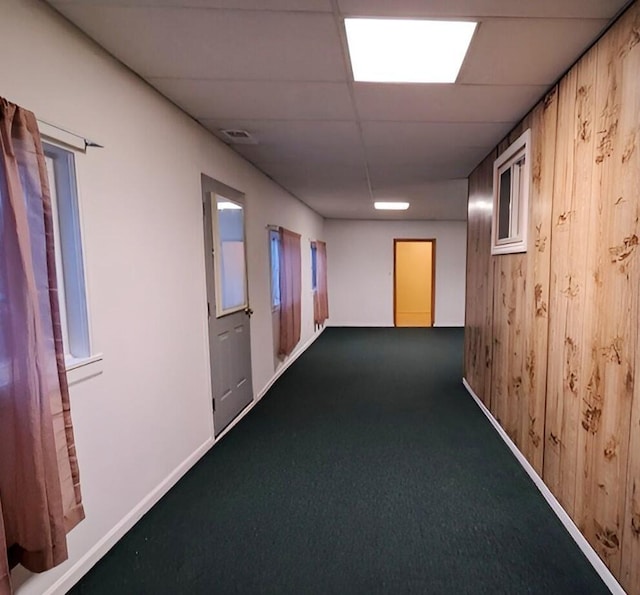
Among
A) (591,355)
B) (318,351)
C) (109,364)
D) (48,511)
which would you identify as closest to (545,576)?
(591,355)

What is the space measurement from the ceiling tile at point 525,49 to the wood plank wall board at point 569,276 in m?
0.10

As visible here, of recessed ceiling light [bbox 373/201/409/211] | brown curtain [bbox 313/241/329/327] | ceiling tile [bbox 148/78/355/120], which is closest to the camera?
ceiling tile [bbox 148/78/355/120]

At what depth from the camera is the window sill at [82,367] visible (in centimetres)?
153

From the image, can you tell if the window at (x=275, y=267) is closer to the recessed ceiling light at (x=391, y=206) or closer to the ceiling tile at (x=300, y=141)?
the ceiling tile at (x=300, y=141)

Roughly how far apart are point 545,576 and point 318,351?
4.44 metres

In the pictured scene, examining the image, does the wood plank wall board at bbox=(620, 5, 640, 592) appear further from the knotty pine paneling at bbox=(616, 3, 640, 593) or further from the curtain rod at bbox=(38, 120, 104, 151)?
the curtain rod at bbox=(38, 120, 104, 151)

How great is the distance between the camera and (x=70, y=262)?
62.8 inches

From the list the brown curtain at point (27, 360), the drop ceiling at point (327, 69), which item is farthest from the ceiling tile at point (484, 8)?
the brown curtain at point (27, 360)

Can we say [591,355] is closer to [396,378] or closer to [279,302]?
[396,378]

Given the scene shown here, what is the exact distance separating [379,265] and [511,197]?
16.7 ft

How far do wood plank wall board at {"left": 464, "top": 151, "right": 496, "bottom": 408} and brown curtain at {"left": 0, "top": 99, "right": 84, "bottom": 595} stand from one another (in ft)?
9.91

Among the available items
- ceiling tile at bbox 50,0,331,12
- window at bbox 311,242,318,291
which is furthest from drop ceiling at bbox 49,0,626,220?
window at bbox 311,242,318,291

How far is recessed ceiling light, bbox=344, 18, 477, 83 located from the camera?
155 cm

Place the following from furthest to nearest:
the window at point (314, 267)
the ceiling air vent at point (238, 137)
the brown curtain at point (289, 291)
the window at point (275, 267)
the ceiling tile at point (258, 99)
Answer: the window at point (314, 267)
the brown curtain at point (289, 291)
the window at point (275, 267)
the ceiling air vent at point (238, 137)
the ceiling tile at point (258, 99)
